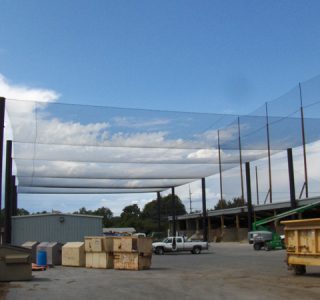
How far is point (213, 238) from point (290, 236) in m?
52.8

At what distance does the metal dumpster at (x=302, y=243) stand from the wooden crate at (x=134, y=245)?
24.6 ft

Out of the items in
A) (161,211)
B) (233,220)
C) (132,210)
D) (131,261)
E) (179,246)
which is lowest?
(131,261)

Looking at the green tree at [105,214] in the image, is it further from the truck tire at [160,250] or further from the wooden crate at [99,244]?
the wooden crate at [99,244]

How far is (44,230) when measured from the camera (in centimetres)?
3681

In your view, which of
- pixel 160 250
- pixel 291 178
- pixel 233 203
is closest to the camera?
pixel 160 250

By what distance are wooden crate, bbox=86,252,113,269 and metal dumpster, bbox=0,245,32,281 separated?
7294mm

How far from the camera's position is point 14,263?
1716cm

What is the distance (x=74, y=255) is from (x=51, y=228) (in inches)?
412

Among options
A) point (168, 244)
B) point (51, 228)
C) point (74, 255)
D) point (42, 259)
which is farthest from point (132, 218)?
point (42, 259)

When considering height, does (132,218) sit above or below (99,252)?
above

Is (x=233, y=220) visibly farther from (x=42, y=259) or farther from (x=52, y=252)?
(x=42, y=259)

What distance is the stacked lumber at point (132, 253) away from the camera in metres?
23.6

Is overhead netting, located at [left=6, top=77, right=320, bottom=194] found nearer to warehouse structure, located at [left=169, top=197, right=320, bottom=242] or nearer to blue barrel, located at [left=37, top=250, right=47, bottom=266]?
blue barrel, located at [left=37, top=250, right=47, bottom=266]

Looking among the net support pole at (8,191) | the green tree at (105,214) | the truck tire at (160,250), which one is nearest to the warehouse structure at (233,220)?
the truck tire at (160,250)
